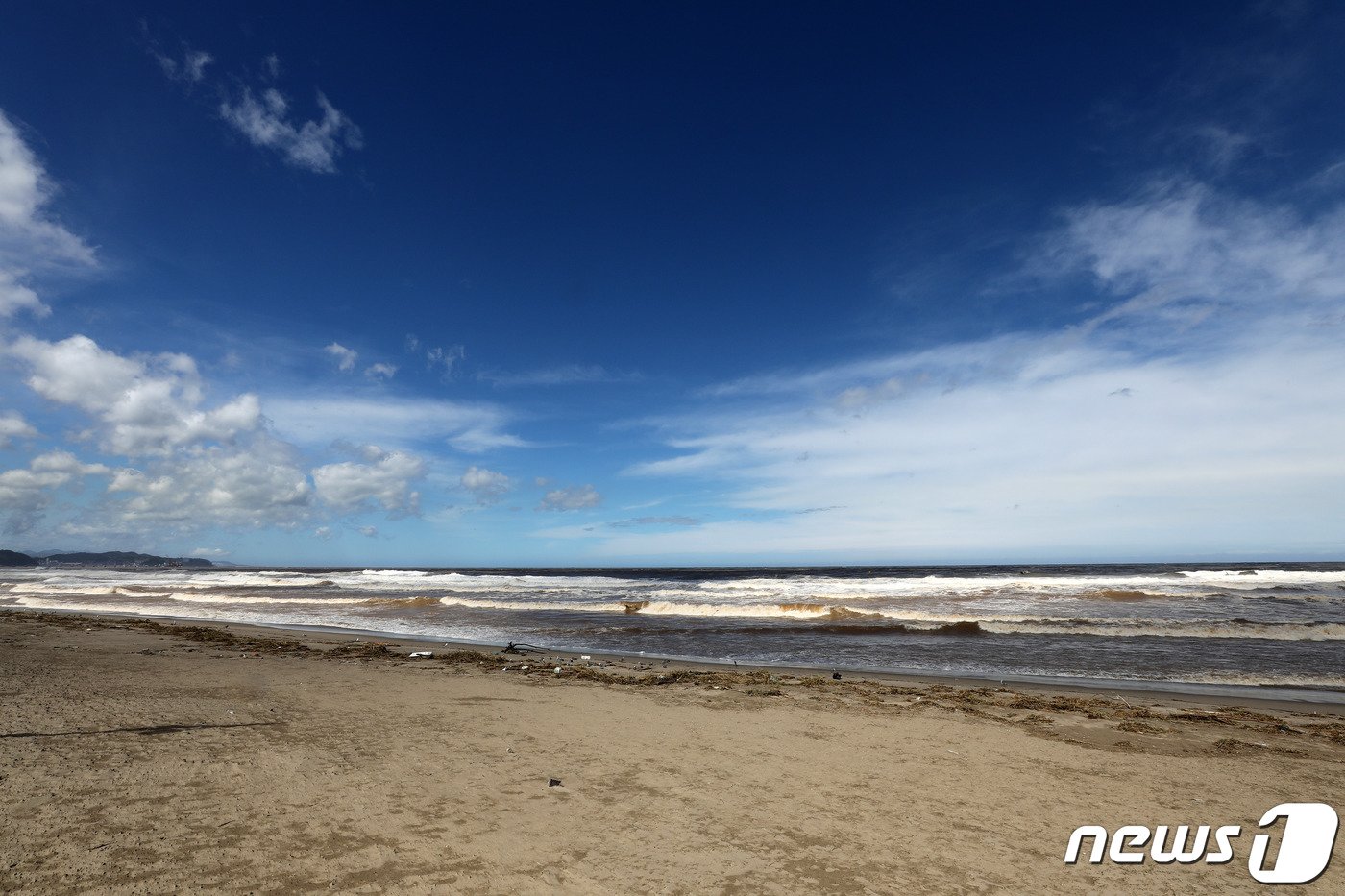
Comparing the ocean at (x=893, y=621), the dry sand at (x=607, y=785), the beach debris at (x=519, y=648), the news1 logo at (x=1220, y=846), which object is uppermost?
the dry sand at (x=607, y=785)

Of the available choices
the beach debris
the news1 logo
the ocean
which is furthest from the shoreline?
the news1 logo

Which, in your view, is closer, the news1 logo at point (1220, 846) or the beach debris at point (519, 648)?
the news1 logo at point (1220, 846)

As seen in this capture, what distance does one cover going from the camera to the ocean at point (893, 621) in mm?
16219

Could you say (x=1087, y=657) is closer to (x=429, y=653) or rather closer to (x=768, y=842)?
(x=768, y=842)

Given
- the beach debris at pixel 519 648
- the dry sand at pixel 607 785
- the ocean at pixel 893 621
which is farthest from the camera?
the beach debris at pixel 519 648

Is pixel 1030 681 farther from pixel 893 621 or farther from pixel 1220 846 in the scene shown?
pixel 893 621

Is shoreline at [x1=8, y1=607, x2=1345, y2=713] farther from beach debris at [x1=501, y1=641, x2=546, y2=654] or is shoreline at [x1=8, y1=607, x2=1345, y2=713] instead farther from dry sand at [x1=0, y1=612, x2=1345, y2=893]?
dry sand at [x1=0, y1=612, x2=1345, y2=893]

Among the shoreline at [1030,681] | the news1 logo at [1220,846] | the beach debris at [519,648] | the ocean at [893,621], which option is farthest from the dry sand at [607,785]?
the beach debris at [519,648]

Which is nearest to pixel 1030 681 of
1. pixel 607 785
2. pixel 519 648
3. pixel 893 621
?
→ pixel 607 785

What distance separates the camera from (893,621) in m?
26.0

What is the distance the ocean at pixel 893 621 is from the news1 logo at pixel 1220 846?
9021 millimetres

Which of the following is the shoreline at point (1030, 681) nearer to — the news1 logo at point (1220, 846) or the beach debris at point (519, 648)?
the beach debris at point (519, 648)

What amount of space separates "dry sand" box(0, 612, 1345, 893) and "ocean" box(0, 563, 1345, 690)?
17.6 ft

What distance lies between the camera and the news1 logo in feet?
16.4
